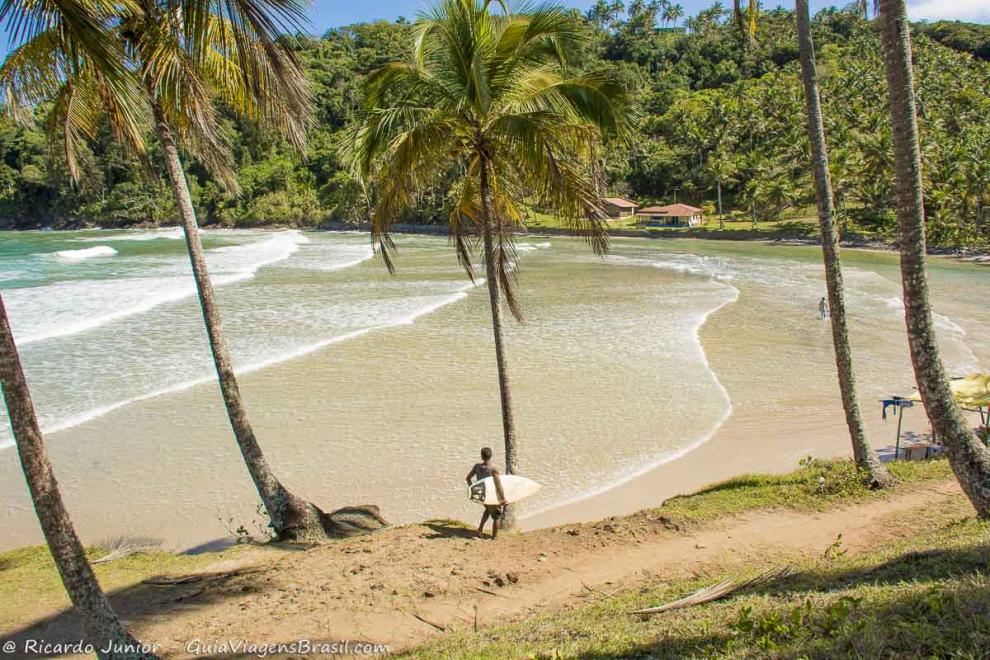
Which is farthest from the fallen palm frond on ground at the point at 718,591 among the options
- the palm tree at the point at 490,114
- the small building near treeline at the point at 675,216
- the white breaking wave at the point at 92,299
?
the small building near treeline at the point at 675,216

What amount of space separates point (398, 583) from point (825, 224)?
225 inches

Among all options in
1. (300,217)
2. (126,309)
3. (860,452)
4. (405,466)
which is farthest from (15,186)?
(860,452)

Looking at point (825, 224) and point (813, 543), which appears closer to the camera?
point (813, 543)

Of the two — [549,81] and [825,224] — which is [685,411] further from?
[549,81]

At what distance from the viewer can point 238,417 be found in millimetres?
6992

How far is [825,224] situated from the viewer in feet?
23.6

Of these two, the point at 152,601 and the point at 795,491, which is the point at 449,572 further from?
the point at 795,491

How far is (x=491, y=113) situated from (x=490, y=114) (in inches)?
1.1

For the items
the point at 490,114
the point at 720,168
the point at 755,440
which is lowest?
the point at 755,440

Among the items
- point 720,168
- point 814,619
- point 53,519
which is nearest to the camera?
point 814,619

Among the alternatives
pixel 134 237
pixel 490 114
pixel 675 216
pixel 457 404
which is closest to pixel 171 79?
pixel 490 114

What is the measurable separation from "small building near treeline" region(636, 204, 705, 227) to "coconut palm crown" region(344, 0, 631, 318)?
56829 mm

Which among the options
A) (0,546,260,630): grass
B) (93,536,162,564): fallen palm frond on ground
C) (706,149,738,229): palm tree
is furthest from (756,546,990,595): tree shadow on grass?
(706,149,738,229): palm tree

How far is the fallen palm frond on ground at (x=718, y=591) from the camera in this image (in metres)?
4.61
